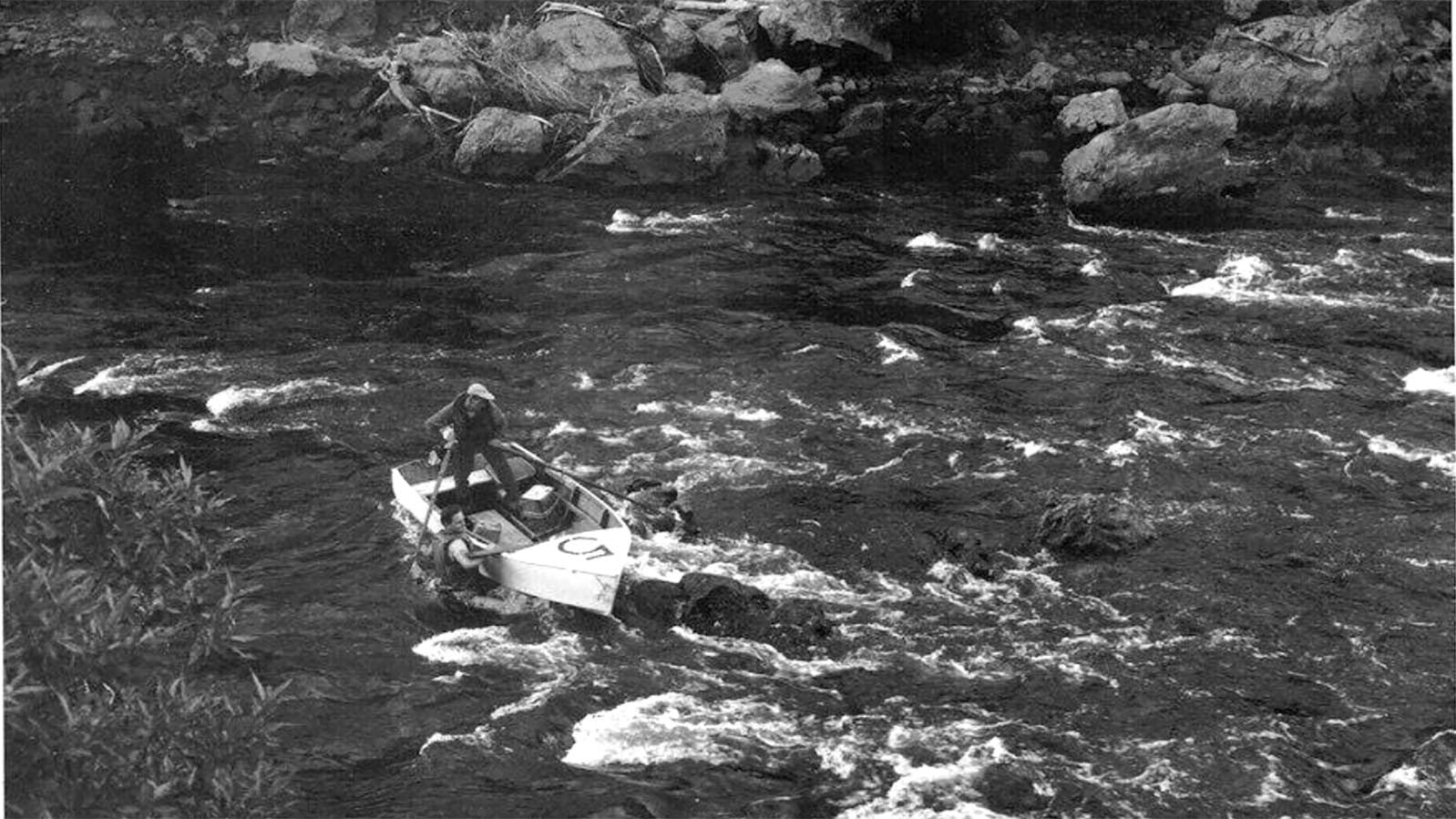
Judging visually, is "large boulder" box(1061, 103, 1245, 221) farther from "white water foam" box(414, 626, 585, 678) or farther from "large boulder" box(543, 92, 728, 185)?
"white water foam" box(414, 626, 585, 678)

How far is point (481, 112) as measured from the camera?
36.1 metres

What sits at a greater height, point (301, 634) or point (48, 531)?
point (48, 531)

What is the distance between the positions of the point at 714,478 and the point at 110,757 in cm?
1292

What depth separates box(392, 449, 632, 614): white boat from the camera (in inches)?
702

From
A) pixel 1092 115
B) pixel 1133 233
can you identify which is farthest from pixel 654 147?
pixel 1092 115

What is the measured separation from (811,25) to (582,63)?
5.95 m

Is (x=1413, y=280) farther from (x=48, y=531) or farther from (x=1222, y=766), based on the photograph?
(x=48, y=531)

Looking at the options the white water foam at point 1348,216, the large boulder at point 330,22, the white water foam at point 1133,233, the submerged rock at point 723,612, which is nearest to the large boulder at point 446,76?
the large boulder at point 330,22

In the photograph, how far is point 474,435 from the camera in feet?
63.4

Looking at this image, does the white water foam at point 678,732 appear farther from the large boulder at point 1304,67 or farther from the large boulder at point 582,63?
the large boulder at point 1304,67

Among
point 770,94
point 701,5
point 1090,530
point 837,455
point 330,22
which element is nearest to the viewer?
point 1090,530

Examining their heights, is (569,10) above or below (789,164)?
above

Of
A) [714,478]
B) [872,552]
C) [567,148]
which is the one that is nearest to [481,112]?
[567,148]

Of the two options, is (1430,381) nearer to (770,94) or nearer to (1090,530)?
(1090,530)
